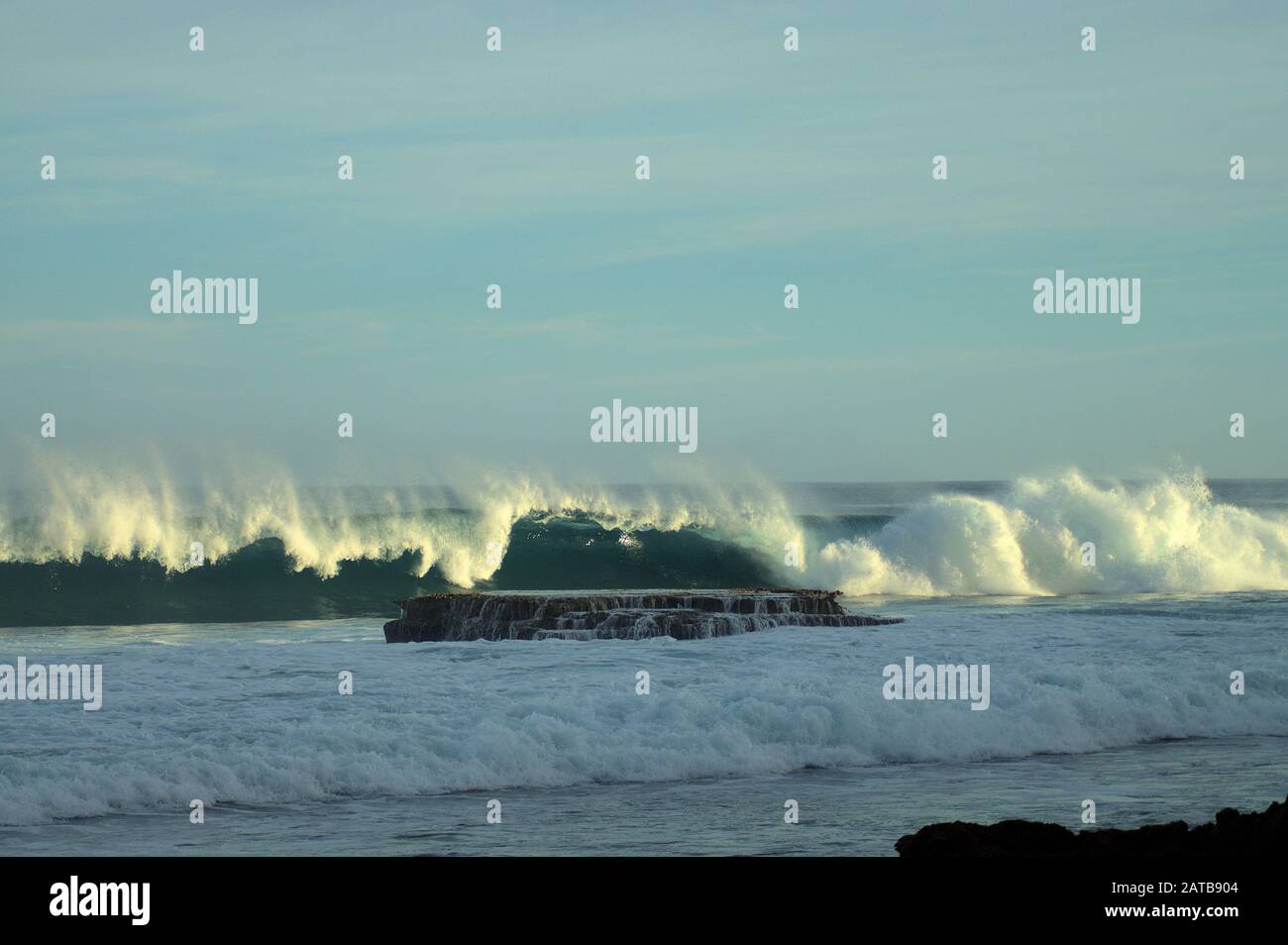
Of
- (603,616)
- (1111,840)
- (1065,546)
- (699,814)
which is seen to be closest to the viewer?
(1111,840)

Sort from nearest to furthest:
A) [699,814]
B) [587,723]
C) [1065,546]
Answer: [699,814] → [587,723] → [1065,546]

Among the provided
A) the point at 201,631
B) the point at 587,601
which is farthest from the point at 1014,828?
the point at 201,631

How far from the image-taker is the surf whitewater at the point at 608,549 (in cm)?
3212

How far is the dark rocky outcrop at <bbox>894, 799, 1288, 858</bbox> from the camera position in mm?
7605

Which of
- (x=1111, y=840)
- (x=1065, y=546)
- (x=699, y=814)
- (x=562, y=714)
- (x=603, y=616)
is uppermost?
(x=1065, y=546)

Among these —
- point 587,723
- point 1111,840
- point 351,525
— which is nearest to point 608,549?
point 351,525

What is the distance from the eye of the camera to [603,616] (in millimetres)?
20859

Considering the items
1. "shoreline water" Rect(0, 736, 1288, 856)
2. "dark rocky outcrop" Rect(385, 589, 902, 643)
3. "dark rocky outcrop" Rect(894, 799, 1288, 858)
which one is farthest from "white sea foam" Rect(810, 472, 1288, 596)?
"dark rocky outcrop" Rect(894, 799, 1288, 858)

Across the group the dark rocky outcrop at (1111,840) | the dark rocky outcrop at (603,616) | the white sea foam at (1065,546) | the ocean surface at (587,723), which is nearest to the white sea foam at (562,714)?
the ocean surface at (587,723)

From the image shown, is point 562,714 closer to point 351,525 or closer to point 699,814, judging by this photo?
point 699,814

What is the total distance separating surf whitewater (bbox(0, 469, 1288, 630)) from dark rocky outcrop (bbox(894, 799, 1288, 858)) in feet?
76.0

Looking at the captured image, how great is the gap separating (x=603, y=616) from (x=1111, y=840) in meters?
13.3

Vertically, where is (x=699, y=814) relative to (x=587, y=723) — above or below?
below
